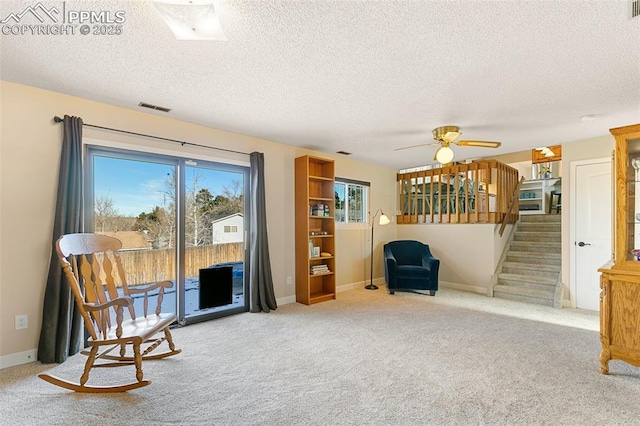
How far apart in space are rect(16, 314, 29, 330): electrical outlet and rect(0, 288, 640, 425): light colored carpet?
1.09ft

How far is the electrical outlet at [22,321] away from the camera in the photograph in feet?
8.82

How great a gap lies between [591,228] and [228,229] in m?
5.03

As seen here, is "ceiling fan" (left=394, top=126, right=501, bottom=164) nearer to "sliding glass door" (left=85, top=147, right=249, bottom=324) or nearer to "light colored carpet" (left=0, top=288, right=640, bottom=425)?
"light colored carpet" (left=0, top=288, right=640, bottom=425)

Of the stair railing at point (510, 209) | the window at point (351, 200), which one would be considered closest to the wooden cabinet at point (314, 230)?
the window at point (351, 200)

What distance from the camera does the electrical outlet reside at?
2689 millimetres

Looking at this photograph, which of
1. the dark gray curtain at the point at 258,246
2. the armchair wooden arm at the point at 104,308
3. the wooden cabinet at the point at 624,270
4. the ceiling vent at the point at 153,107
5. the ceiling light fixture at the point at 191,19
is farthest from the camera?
the dark gray curtain at the point at 258,246

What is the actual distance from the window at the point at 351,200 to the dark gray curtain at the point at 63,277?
3783 mm

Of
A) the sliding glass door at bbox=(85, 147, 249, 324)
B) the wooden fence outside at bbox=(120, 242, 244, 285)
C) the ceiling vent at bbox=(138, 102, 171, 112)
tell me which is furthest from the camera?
the wooden fence outside at bbox=(120, 242, 244, 285)

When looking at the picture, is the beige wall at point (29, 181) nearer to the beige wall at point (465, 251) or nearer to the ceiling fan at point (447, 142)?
the ceiling fan at point (447, 142)

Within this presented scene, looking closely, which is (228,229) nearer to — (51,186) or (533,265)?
(51,186)

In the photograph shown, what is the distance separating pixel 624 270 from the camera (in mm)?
2574

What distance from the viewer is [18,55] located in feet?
7.33

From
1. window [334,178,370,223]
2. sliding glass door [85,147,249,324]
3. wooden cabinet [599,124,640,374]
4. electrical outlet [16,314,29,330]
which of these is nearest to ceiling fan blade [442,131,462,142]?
wooden cabinet [599,124,640,374]

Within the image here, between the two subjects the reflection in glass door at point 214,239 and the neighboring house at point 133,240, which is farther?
the reflection in glass door at point 214,239
